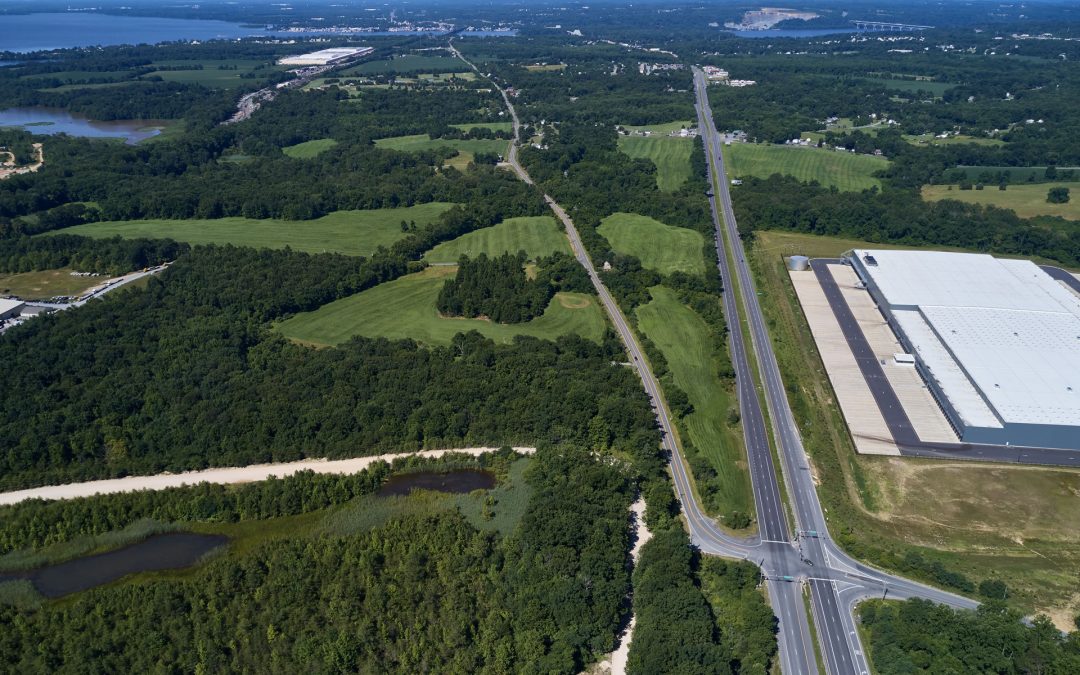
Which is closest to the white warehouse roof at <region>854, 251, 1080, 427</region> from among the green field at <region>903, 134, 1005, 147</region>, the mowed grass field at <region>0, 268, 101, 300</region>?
the green field at <region>903, 134, 1005, 147</region>

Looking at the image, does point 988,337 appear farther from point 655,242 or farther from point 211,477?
point 211,477

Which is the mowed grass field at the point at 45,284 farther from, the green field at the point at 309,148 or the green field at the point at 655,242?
the green field at the point at 655,242

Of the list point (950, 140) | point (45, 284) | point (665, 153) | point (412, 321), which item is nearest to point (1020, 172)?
point (950, 140)

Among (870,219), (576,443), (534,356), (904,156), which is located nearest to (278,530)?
(576,443)

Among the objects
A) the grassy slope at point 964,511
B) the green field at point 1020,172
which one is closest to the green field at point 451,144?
the green field at point 1020,172

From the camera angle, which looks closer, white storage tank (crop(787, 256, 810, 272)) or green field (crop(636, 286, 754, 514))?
green field (crop(636, 286, 754, 514))

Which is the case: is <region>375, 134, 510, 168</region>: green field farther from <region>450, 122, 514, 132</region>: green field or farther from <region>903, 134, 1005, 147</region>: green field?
<region>903, 134, 1005, 147</region>: green field

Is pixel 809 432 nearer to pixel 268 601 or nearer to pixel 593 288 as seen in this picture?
pixel 593 288
